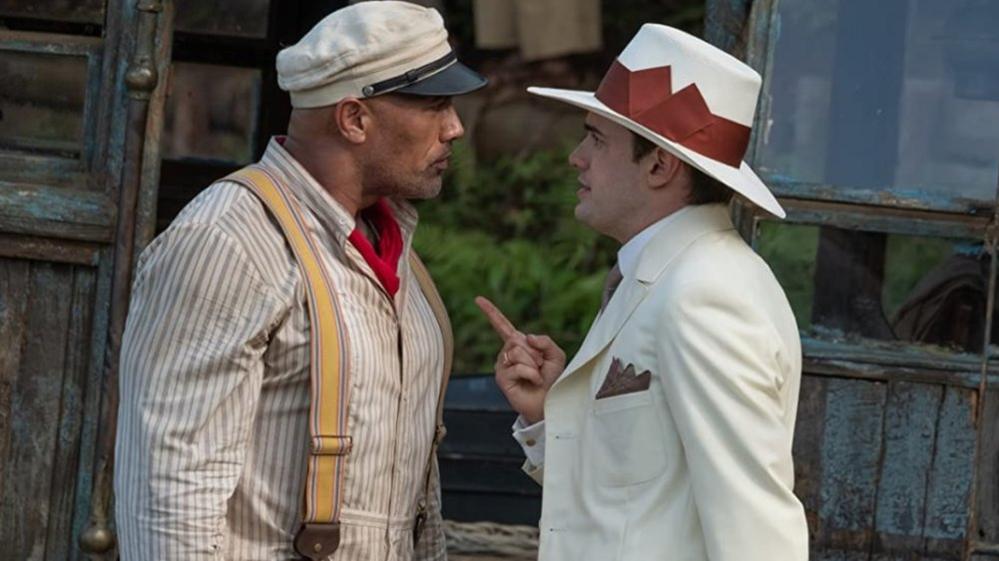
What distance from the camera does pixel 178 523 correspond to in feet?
10.9

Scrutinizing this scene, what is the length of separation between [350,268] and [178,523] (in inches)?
23.2

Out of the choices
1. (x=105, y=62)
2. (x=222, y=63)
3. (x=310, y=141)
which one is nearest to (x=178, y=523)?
(x=310, y=141)

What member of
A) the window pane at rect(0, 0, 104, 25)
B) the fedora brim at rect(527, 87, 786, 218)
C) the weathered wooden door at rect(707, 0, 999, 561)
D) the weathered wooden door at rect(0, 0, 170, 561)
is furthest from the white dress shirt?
the window pane at rect(0, 0, 104, 25)

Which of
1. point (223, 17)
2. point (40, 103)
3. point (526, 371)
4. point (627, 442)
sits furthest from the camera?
point (223, 17)

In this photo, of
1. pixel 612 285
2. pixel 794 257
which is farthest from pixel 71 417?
pixel 794 257

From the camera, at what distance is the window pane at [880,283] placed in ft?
14.2

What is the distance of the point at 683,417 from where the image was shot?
3.09 meters

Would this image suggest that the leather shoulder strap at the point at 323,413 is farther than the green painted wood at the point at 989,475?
No

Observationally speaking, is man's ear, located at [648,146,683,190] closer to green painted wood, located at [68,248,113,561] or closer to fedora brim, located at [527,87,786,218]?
fedora brim, located at [527,87,786,218]

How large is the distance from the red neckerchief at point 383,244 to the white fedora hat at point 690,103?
0.52 m

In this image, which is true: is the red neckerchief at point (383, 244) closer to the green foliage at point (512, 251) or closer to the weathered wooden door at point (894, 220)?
the weathered wooden door at point (894, 220)

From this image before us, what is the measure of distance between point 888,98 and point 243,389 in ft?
5.89

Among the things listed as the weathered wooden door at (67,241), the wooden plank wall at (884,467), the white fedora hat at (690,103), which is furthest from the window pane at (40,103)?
the wooden plank wall at (884,467)

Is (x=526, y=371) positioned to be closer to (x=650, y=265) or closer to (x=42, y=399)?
(x=650, y=265)
